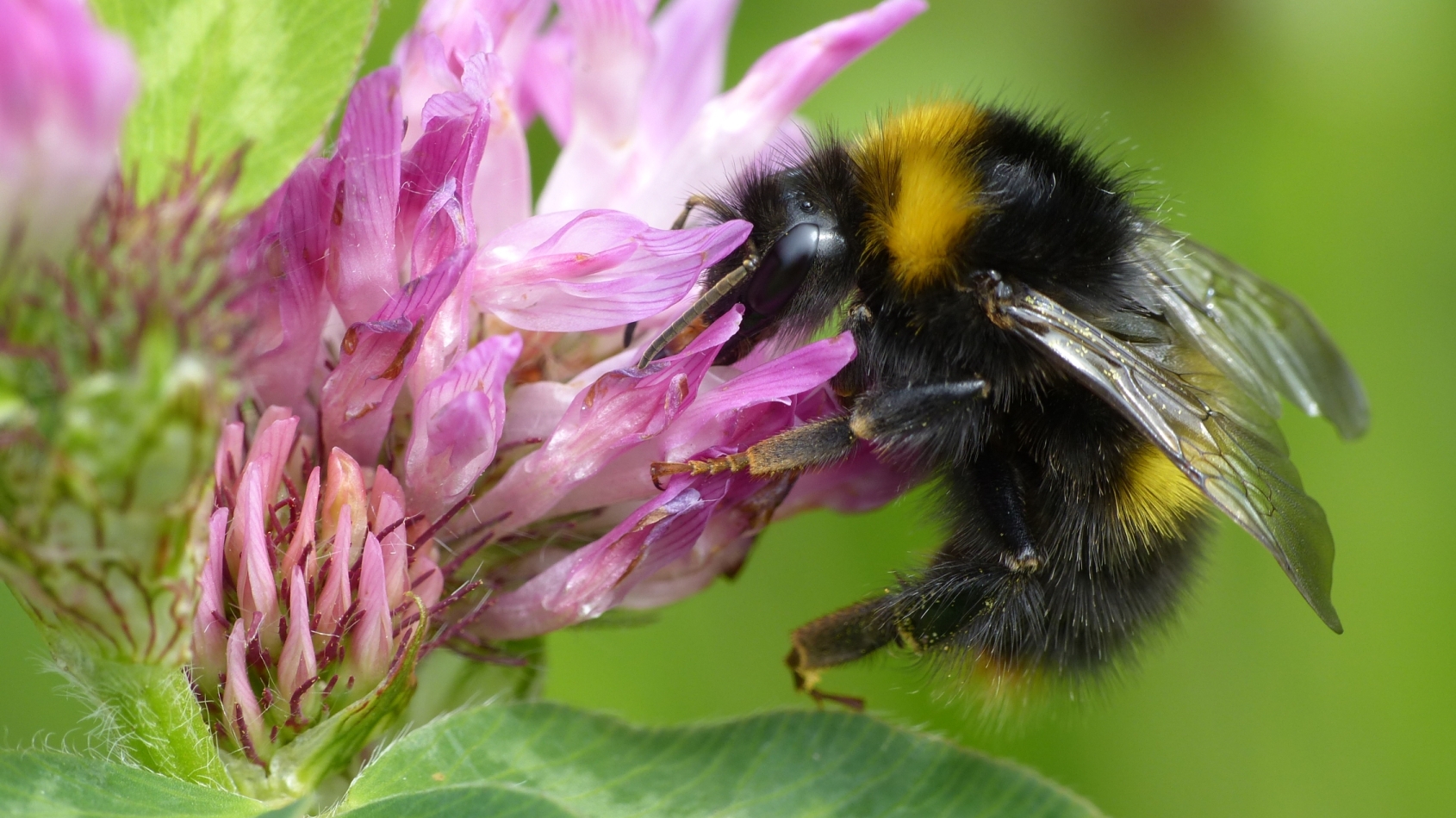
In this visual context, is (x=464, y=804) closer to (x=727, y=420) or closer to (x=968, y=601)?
(x=727, y=420)

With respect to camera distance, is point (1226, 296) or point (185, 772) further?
point (1226, 296)

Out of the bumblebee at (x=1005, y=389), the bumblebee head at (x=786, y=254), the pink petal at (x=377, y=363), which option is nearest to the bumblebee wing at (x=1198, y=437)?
the bumblebee at (x=1005, y=389)

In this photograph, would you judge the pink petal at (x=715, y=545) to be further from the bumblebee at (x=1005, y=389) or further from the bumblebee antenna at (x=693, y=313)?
the bumblebee antenna at (x=693, y=313)

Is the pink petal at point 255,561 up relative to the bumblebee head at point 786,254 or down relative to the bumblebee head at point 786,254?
down

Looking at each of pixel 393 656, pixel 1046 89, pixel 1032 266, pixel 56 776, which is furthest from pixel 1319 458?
pixel 56 776

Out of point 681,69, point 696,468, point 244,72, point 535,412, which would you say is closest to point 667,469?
point 696,468

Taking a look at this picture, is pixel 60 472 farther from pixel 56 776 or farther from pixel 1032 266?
pixel 1032 266

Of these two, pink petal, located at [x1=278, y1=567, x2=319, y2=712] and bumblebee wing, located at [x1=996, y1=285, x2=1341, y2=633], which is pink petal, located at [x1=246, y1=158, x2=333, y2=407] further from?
bumblebee wing, located at [x1=996, y1=285, x2=1341, y2=633]
